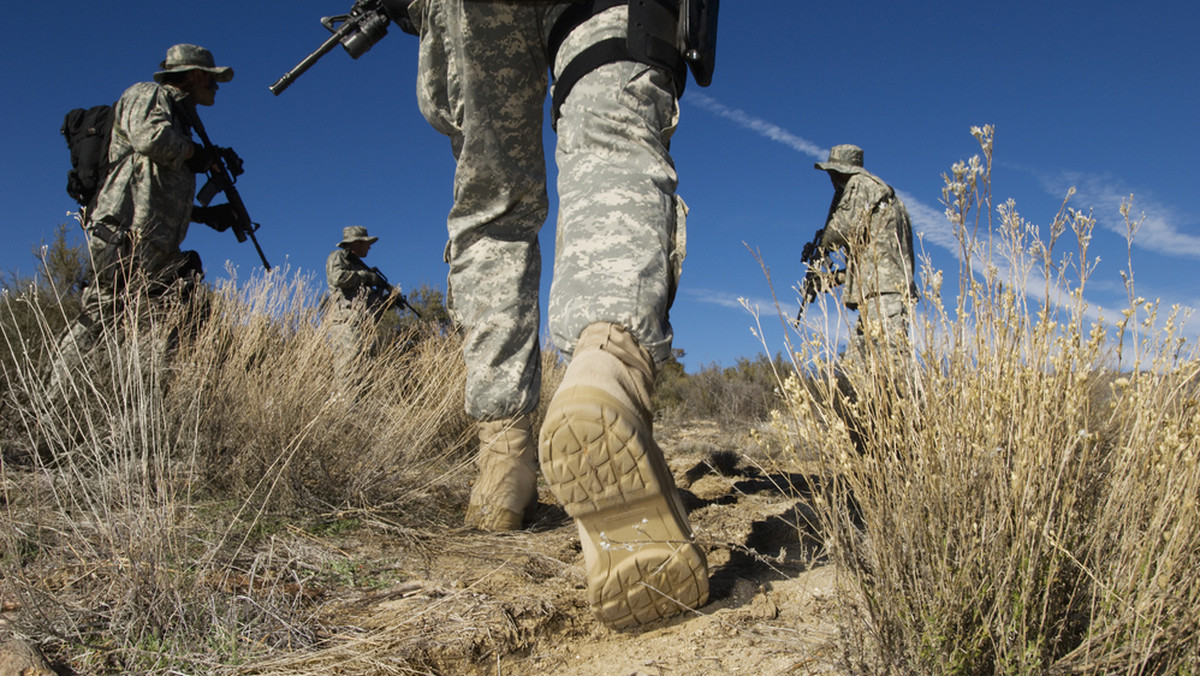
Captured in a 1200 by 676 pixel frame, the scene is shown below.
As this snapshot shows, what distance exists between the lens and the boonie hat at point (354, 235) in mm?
9812

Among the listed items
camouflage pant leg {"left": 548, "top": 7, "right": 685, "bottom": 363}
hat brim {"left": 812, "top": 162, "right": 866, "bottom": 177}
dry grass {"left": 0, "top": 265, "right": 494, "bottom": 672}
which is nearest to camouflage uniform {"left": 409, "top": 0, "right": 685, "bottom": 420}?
camouflage pant leg {"left": 548, "top": 7, "right": 685, "bottom": 363}

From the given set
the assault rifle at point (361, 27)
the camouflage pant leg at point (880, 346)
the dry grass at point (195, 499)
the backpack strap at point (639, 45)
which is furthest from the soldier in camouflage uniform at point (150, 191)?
the camouflage pant leg at point (880, 346)

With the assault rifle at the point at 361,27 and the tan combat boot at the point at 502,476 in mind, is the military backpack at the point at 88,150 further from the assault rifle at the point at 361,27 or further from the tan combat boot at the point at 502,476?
the tan combat boot at the point at 502,476

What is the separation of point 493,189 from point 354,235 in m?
8.58

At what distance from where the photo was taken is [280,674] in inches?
43.4

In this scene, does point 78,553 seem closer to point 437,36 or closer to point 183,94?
point 437,36

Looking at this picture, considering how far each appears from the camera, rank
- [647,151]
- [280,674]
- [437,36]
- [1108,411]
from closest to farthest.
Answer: [280,674] < [647,151] < [437,36] < [1108,411]

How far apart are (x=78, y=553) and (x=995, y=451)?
5.28 ft

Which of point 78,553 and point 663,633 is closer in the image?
point 663,633

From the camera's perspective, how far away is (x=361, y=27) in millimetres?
2781

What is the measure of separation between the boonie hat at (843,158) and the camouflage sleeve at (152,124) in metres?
5.41

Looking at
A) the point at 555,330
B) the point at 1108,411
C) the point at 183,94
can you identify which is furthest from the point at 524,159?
the point at 183,94

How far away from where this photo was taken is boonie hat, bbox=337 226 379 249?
9812 mm

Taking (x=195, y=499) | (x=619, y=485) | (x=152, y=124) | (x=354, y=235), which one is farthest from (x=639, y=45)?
(x=354, y=235)
